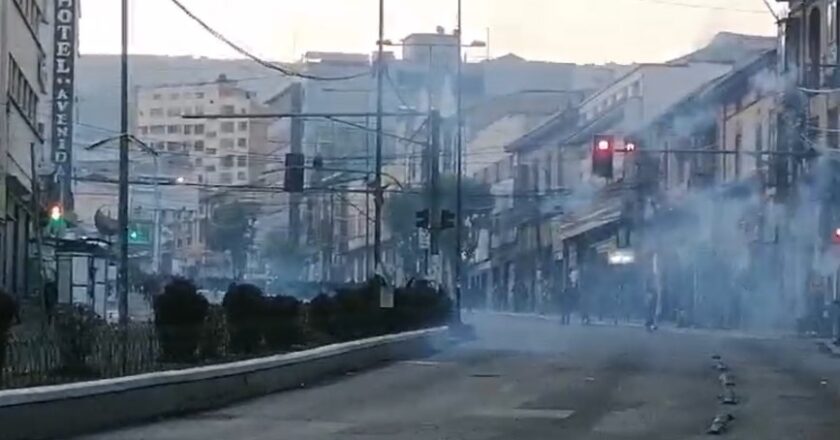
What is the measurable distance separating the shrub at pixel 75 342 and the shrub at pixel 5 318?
2062 mm

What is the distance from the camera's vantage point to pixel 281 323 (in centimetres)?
3303

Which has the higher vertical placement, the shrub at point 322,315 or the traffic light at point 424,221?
the traffic light at point 424,221

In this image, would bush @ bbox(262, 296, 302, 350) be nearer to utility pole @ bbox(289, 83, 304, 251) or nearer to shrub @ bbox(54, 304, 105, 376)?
shrub @ bbox(54, 304, 105, 376)

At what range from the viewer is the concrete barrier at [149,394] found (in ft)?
62.3

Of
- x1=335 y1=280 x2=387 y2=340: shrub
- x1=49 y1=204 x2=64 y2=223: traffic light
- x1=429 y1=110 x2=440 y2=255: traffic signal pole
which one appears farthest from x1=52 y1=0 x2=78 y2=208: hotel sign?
x1=335 y1=280 x2=387 y2=340: shrub

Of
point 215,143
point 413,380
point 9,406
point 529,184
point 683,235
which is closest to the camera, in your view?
point 9,406

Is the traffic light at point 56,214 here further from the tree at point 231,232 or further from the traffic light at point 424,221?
the tree at point 231,232

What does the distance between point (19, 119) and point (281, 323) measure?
20.6 meters

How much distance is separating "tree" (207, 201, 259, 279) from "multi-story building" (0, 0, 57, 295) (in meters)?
56.7

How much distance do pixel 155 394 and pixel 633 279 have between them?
6595 cm

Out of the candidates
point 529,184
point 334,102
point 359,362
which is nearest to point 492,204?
point 529,184

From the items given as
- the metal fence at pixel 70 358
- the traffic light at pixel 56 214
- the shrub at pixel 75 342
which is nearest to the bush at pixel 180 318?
the metal fence at pixel 70 358

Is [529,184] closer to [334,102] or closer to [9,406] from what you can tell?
[334,102]

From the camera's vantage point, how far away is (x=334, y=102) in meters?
126
